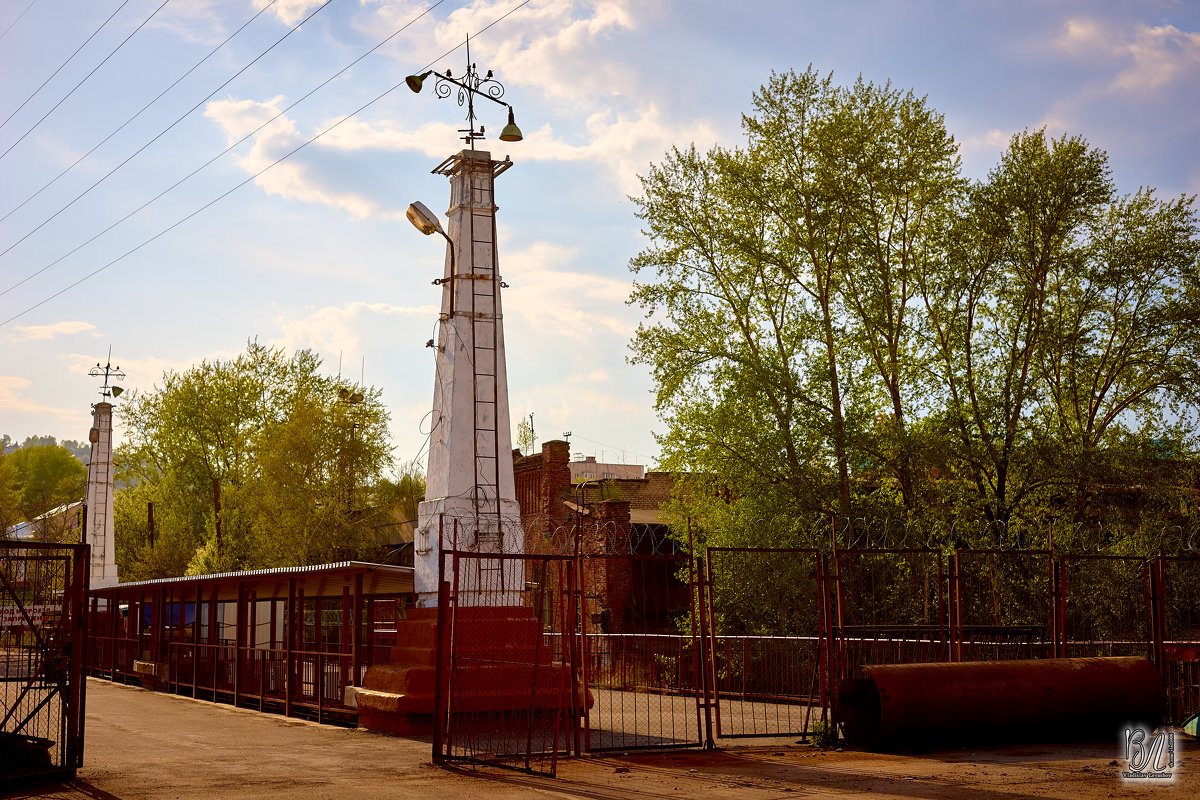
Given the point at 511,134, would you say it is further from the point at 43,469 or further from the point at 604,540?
the point at 43,469

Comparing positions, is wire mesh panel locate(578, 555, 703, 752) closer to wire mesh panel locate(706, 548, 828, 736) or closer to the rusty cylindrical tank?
wire mesh panel locate(706, 548, 828, 736)

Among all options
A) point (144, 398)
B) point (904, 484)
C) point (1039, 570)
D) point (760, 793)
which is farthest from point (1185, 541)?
point (144, 398)

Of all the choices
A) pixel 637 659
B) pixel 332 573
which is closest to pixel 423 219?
pixel 332 573

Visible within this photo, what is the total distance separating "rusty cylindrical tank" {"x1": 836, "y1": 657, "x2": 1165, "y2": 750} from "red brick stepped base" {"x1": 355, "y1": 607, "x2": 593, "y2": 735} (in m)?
3.86

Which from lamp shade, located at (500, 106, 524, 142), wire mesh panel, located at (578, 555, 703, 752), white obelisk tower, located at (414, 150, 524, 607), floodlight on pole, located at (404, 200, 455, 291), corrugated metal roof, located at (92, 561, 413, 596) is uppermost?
lamp shade, located at (500, 106, 524, 142)

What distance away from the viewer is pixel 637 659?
26.3 m

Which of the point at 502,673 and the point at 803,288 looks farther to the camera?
the point at 803,288

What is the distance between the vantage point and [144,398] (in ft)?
173

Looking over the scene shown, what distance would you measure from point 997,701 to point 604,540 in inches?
675

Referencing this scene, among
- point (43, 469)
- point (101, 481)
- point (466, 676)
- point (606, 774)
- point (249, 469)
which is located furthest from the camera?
point (43, 469)

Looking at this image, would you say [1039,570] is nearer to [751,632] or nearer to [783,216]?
[751,632]

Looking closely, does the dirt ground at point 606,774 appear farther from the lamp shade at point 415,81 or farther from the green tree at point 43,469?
the green tree at point 43,469

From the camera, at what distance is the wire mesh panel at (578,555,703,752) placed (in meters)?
16.1

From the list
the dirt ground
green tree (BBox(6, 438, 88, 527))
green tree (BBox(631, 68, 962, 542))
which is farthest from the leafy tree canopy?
green tree (BBox(6, 438, 88, 527))
